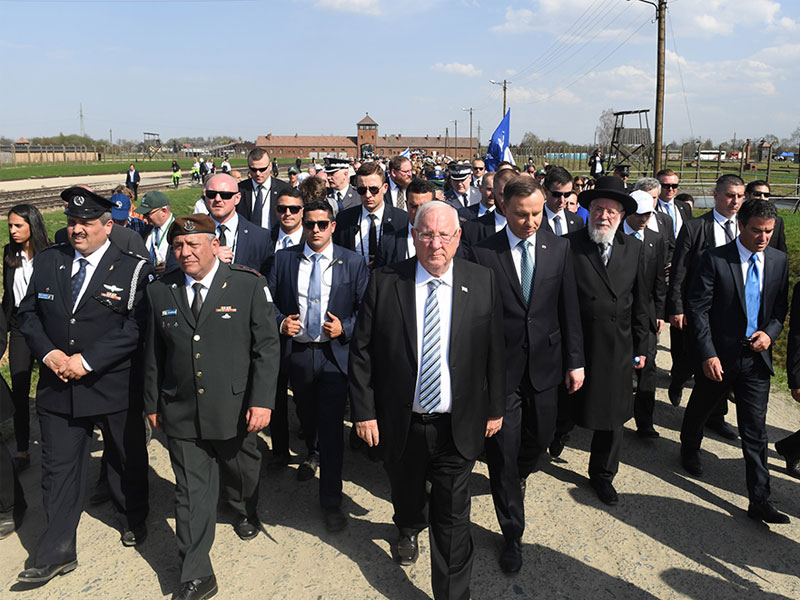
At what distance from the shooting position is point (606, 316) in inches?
167

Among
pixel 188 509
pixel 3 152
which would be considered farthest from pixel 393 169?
pixel 3 152

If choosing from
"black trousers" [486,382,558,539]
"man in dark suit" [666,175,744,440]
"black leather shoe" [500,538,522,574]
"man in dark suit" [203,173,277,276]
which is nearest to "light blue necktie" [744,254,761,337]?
"man in dark suit" [666,175,744,440]

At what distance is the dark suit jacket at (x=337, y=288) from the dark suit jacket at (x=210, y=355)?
2.25 ft

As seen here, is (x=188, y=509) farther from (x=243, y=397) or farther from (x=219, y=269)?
(x=219, y=269)

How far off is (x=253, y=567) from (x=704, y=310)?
370 centimetres

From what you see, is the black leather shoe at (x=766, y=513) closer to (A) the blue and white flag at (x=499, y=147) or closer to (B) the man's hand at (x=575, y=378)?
(B) the man's hand at (x=575, y=378)

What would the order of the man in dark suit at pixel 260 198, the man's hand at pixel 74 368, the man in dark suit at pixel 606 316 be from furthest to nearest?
the man in dark suit at pixel 260 198, the man in dark suit at pixel 606 316, the man's hand at pixel 74 368

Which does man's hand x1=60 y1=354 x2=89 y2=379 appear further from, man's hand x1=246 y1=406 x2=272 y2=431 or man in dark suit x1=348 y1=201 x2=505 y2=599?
man in dark suit x1=348 y1=201 x2=505 y2=599

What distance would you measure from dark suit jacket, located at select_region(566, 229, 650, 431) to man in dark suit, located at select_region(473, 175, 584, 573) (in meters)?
0.45

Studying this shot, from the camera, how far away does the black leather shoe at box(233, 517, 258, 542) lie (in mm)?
3918

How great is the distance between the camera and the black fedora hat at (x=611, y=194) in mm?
4055

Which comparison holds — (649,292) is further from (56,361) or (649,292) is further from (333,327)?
(56,361)

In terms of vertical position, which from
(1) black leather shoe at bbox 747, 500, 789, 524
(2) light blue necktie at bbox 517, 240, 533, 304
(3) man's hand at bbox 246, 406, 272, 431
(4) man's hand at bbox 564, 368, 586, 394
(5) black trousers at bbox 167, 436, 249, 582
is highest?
(2) light blue necktie at bbox 517, 240, 533, 304

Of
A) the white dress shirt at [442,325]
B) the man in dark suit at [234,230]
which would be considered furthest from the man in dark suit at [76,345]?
the white dress shirt at [442,325]
